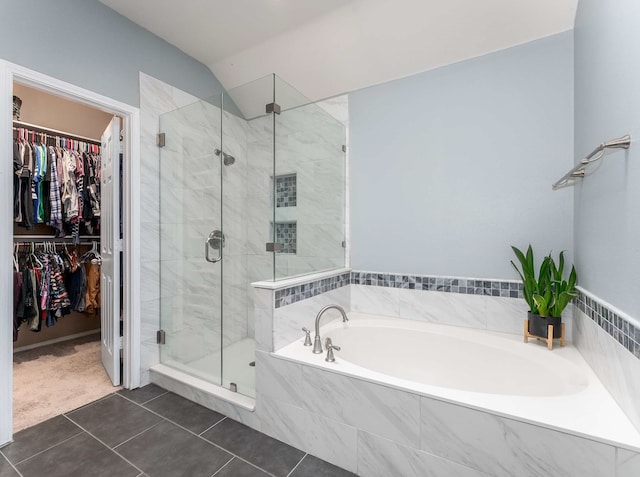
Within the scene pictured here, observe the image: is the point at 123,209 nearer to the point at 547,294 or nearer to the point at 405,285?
the point at 405,285

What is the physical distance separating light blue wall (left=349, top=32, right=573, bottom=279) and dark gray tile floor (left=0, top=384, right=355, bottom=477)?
1446 millimetres

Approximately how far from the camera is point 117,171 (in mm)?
2217

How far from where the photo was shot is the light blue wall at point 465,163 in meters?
1.86

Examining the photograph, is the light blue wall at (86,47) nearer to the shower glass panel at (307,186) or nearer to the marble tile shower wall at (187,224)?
the marble tile shower wall at (187,224)

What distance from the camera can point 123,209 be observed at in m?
2.22

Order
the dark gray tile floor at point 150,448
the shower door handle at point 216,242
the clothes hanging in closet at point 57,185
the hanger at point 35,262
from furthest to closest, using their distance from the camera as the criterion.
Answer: the hanger at point 35,262, the clothes hanging in closet at point 57,185, the shower door handle at point 216,242, the dark gray tile floor at point 150,448

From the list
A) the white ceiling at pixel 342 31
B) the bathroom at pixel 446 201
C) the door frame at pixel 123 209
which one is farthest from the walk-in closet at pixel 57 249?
the white ceiling at pixel 342 31

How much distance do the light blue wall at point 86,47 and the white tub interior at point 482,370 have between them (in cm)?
A: 212

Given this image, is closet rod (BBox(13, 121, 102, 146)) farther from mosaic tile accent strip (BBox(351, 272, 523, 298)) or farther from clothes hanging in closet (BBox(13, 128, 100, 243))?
mosaic tile accent strip (BBox(351, 272, 523, 298))

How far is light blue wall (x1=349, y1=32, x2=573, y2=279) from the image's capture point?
1.86m

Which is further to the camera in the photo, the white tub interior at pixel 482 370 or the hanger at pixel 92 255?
the hanger at pixel 92 255

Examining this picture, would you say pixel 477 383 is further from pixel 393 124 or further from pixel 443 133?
pixel 393 124

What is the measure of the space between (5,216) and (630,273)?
111 inches

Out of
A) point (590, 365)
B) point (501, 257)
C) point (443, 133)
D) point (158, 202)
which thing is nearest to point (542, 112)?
point (443, 133)
